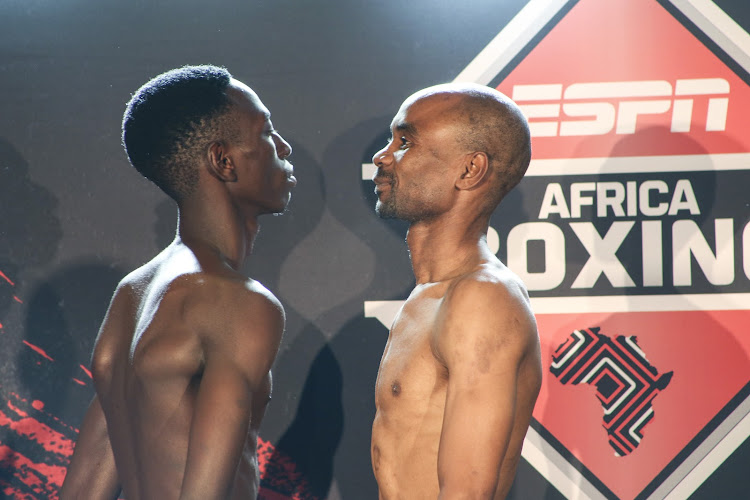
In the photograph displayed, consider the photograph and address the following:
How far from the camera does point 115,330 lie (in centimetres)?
187

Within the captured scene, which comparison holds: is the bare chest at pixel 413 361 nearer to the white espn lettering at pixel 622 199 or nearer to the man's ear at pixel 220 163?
the man's ear at pixel 220 163

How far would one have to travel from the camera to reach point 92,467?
196 centimetres

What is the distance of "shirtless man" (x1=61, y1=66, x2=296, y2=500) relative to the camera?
1636 mm

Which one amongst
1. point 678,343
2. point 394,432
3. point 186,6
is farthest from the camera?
point 186,6

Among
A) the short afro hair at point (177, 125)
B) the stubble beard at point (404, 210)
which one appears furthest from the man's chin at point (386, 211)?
the short afro hair at point (177, 125)

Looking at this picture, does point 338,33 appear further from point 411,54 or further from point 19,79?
point 19,79

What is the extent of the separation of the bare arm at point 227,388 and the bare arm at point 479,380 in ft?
1.21

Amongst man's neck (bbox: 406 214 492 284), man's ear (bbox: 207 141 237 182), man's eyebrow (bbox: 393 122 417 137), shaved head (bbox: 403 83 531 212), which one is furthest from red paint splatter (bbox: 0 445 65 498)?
shaved head (bbox: 403 83 531 212)

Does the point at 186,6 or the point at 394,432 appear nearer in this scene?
the point at 394,432

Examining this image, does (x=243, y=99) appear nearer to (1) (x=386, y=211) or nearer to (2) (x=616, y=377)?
(1) (x=386, y=211)

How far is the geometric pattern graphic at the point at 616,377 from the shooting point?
2.68m

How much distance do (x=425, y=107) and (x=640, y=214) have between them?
1214mm

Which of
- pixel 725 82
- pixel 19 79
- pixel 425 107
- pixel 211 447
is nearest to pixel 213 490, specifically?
pixel 211 447

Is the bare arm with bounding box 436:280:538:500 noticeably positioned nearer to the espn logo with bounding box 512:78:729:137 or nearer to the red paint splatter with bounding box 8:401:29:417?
the espn logo with bounding box 512:78:729:137
